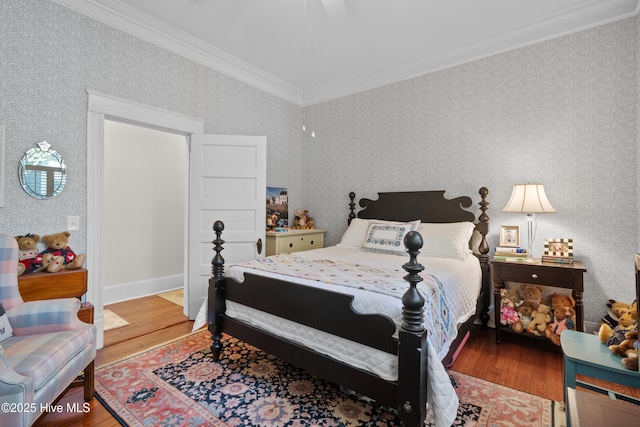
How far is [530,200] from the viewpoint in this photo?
262 centimetres

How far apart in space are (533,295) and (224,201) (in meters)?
3.20

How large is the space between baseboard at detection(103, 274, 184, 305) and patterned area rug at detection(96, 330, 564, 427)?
1.88 meters

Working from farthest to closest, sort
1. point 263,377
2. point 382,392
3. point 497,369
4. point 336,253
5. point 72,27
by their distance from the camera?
point 336,253, point 72,27, point 497,369, point 263,377, point 382,392

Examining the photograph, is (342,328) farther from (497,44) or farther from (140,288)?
(140,288)

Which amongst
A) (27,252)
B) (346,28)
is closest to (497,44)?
(346,28)

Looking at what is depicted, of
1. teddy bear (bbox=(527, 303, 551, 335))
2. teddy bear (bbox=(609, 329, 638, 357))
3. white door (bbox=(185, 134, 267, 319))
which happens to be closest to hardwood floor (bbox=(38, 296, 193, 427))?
white door (bbox=(185, 134, 267, 319))

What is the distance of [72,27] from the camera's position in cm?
245

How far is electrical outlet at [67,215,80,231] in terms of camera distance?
246 cm

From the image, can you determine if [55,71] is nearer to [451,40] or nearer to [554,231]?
[451,40]

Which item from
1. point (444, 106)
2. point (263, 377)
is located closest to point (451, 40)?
point (444, 106)

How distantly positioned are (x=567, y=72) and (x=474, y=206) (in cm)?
143

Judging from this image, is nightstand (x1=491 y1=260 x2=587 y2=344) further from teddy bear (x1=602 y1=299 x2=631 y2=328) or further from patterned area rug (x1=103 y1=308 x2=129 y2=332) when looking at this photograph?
patterned area rug (x1=103 y1=308 x2=129 y2=332)

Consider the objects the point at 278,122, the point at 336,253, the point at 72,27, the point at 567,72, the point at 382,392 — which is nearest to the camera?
the point at 382,392

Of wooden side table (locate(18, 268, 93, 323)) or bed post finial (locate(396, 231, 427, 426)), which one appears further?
wooden side table (locate(18, 268, 93, 323))
